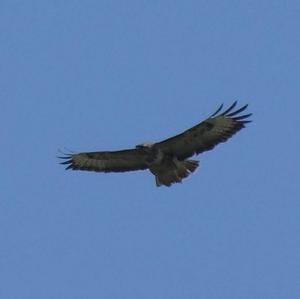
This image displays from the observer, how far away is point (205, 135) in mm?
38656

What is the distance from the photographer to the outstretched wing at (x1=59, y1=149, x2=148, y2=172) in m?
39.6

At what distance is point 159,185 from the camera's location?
128 feet

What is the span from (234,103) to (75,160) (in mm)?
4107

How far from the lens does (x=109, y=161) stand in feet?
132

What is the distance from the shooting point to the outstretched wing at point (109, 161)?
39.6 meters

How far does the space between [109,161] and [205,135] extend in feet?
8.12

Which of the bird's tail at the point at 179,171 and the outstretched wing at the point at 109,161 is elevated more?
the outstretched wing at the point at 109,161

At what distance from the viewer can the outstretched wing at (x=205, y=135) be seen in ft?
126

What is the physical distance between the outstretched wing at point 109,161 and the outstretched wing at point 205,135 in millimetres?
728

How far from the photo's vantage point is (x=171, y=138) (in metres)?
38.5

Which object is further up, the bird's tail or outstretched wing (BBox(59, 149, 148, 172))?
outstretched wing (BBox(59, 149, 148, 172))

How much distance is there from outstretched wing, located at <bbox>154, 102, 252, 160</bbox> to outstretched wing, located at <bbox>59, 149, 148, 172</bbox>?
2.39 ft

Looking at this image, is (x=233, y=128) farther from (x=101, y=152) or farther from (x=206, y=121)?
(x=101, y=152)

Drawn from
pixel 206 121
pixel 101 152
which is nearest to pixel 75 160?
pixel 101 152
